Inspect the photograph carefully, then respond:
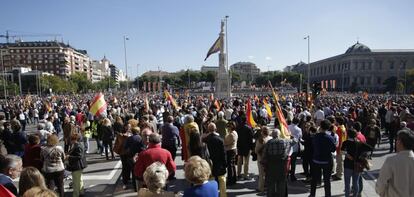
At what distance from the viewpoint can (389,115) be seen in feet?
51.6

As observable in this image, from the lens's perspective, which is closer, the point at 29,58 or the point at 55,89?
the point at 55,89

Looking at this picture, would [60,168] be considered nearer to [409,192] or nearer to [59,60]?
[409,192]

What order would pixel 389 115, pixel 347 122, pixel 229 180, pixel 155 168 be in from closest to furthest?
pixel 155 168 < pixel 229 180 < pixel 347 122 < pixel 389 115

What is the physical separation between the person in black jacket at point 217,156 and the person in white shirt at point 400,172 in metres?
3.27

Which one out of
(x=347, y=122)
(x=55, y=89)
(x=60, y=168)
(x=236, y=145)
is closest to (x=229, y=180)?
(x=236, y=145)

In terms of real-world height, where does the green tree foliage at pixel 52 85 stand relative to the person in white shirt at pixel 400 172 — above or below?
above

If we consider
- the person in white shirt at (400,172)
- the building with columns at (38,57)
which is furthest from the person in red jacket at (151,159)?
the building with columns at (38,57)

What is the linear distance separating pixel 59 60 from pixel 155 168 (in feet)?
479

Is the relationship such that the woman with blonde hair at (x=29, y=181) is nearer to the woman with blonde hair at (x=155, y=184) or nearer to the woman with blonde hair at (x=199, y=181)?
the woman with blonde hair at (x=155, y=184)

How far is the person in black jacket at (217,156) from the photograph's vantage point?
23.4 feet

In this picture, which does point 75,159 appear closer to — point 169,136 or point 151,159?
point 151,159

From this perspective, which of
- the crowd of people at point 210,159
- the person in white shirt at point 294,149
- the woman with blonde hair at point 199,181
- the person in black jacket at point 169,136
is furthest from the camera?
the person in black jacket at point 169,136

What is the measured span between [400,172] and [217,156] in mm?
3701

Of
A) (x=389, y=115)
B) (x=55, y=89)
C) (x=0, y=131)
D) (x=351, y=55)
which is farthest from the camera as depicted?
(x=351, y=55)
